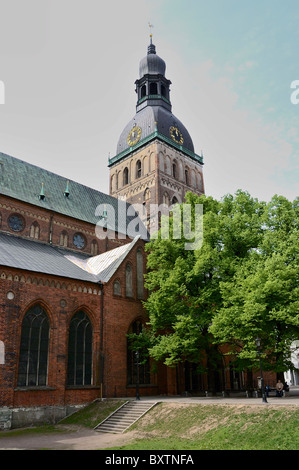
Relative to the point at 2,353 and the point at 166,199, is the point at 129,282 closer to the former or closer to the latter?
the point at 2,353

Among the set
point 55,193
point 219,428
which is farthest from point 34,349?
point 55,193

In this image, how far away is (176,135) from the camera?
50.8 meters

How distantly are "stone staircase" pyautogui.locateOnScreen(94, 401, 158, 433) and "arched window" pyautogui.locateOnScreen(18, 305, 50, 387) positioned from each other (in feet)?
13.7

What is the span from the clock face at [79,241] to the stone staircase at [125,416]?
48.6ft

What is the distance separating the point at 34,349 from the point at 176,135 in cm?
3699

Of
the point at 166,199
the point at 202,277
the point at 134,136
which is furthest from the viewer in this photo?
the point at 134,136

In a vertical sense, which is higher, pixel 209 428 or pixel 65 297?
pixel 65 297

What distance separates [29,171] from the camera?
33125mm

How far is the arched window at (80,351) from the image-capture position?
880 inches

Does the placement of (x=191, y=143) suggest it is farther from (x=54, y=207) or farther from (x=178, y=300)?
(x=178, y=300)

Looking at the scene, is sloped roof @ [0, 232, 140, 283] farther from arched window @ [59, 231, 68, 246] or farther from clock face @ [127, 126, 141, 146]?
clock face @ [127, 126, 141, 146]

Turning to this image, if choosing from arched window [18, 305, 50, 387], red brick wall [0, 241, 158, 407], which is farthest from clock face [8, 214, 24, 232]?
arched window [18, 305, 50, 387]
